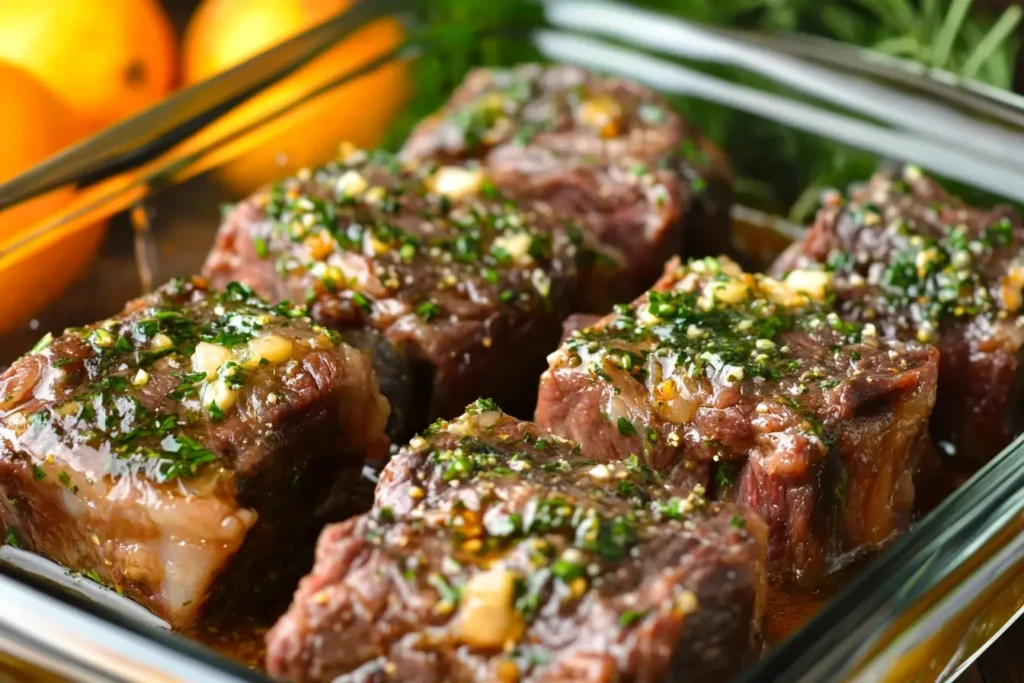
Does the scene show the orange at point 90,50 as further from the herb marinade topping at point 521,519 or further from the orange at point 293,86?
the herb marinade topping at point 521,519

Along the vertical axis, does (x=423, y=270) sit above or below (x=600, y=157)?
below

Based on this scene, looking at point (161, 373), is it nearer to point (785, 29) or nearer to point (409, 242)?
point (409, 242)

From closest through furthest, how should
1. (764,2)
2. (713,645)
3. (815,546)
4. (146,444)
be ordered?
(713,645)
(146,444)
(815,546)
(764,2)

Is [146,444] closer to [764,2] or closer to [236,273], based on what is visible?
[236,273]

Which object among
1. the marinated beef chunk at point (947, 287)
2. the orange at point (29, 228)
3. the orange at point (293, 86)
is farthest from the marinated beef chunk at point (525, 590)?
the orange at point (293, 86)

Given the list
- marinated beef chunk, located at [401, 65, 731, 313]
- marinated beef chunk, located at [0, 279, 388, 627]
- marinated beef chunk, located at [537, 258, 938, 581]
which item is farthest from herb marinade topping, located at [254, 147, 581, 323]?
marinated beef chunk, located at [537, 258, 938, 581]

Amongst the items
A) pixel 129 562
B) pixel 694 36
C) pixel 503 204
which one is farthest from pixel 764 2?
pixel 129 562

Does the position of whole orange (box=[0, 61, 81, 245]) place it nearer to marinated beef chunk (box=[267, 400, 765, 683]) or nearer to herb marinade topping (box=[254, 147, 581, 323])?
herb marinade topping (box=[254, 147, 581, 323])

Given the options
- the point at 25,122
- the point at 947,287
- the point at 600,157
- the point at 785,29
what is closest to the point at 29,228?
the point at 25,122
